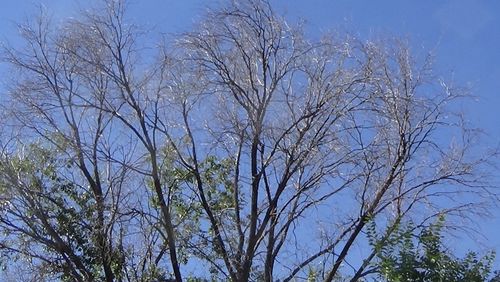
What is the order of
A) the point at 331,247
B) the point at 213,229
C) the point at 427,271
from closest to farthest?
the point at 427,271 → the point at 331,247 → the point at 213,229

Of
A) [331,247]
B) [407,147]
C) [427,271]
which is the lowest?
[427,271]

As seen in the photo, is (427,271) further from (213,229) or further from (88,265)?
(88,265)

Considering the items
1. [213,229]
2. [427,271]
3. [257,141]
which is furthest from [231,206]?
[427,271]

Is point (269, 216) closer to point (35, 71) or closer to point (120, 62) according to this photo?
point (120, 62)

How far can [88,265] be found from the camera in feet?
62.2

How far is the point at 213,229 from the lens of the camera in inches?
726

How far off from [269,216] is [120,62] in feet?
12.5

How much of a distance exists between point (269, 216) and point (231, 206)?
64.7 inches

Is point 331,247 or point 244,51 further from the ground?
point 244,51

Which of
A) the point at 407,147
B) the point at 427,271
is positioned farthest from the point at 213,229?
the point at 427,271

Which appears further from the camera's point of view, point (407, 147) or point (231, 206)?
point (231, 206)

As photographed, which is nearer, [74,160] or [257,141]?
[257,141]

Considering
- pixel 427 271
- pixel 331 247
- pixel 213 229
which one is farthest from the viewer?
pixel 213 229

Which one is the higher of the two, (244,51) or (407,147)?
(244,51)
